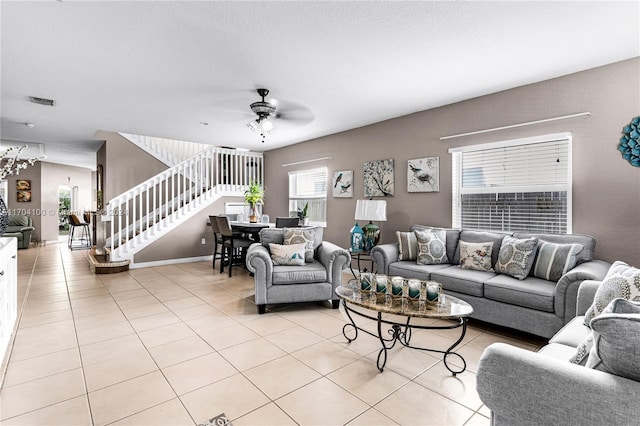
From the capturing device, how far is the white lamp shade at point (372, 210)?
4496 mm

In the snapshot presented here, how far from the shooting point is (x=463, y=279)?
322cm

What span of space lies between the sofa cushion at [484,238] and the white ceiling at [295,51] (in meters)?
1.68

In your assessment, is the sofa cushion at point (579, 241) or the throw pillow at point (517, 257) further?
the throw pillow at point (517, 257)

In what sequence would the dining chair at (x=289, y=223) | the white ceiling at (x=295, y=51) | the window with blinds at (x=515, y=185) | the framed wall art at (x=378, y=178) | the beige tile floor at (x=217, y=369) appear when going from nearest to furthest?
the beige tile floor at (x=217, y=369) < the white ceiling at (x=295, y=51) < the window with blinds at (x=515, y=185) < the framed wall art at (x=378, y=178) < the dining chair at (x=289, y=223)

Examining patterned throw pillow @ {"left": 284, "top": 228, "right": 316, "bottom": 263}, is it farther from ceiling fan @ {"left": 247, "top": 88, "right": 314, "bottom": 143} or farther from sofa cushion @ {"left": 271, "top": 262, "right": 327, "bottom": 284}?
ceiling fan @ {"left": 247, "top": 88, "right": 314, "bottom": 143}

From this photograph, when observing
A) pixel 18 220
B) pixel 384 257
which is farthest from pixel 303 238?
pixel 18 220

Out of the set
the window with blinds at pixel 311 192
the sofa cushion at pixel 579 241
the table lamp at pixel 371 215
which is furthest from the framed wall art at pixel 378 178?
the sofa cushion at pixel 579 241

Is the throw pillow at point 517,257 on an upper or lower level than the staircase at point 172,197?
lower

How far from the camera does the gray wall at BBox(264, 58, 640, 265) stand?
297cm


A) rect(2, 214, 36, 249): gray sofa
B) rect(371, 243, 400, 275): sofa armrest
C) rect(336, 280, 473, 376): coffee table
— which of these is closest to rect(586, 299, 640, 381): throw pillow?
rect(336, 280, 473, 376): coffee table

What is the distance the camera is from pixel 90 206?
11.2 m

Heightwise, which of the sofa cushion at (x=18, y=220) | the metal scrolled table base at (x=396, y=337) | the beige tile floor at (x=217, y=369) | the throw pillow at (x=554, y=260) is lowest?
the beige tile floor at (x=217, y=369)

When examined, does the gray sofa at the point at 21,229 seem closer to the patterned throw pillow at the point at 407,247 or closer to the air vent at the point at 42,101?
the air vent at the point at 42,101

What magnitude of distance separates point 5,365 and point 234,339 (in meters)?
1.64
